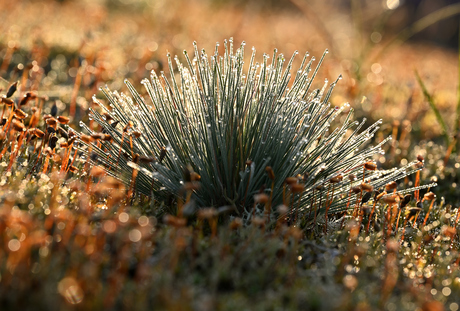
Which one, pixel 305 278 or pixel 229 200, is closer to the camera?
pixel 305 278

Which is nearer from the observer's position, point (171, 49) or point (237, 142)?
point (237, 142)

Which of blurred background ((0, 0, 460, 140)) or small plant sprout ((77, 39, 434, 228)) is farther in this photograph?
blurred background ((0, 0, 460, 140))

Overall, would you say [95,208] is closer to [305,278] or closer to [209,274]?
[209,274]

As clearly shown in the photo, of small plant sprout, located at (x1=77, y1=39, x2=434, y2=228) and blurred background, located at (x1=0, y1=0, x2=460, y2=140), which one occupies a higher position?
blurred background, located at (x1=0, y1=0, x2=460, y2=140)

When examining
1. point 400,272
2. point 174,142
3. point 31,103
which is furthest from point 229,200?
point 31,103
